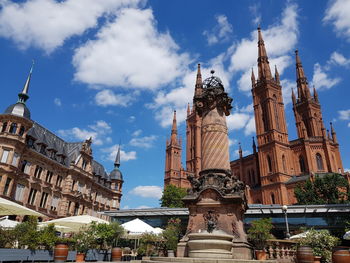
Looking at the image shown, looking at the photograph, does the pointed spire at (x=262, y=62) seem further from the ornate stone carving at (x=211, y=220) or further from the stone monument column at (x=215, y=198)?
the ornate stone carving at (x=211, y=220)

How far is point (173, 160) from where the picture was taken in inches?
3497

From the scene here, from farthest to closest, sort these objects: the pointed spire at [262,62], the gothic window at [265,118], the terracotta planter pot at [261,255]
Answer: the pointed spire at [262,62] < the gothic window at [265,118] < the terracotta planter pot at [261,255]

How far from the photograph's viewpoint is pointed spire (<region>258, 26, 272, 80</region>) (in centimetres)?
7706

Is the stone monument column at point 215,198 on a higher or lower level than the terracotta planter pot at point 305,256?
higher

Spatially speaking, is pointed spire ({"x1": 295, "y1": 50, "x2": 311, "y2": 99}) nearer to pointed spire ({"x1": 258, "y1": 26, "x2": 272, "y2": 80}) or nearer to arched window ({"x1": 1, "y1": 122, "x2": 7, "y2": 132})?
pointed spire ({"x1": 258, "y1": 26, "x2": 272, "y2": 80})

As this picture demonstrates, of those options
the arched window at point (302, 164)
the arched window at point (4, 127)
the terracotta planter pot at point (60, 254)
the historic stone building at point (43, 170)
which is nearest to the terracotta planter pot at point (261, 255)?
the terracotta planter pot at point (60, 254)

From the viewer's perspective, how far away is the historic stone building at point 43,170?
31.7 metres

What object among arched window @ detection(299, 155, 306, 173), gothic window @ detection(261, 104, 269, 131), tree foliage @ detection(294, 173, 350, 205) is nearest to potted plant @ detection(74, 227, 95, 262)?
tree foliage @ detection(294, 173, 350, 205)

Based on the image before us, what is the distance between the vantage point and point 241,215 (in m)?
13.6

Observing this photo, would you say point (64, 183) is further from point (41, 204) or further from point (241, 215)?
point (241, 215)

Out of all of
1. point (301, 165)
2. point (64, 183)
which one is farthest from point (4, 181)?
point (301, 165)

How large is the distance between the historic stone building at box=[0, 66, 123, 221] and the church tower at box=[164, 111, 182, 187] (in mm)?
34844

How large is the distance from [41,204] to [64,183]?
5490mm

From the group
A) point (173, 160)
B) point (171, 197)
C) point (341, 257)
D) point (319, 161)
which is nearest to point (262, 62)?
point (319, 161)
